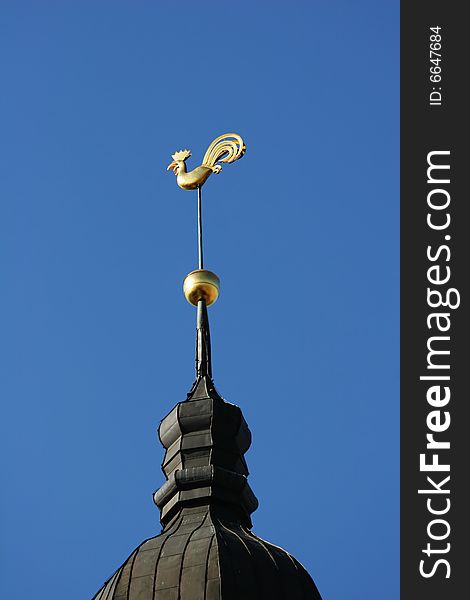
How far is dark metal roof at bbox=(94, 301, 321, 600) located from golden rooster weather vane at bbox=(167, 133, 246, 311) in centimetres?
34

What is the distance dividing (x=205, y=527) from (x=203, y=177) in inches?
273

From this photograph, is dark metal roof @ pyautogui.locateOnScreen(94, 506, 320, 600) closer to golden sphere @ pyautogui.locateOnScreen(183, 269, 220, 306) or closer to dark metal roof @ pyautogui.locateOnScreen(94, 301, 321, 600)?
dark metal roof @ pyautogui.locateOnScreen(94, 301, 321, 600)

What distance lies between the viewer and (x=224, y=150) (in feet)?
117

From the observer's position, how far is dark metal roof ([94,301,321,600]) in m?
29.8

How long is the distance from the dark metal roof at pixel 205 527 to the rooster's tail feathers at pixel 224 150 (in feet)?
8.81

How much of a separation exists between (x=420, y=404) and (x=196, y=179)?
1038cm

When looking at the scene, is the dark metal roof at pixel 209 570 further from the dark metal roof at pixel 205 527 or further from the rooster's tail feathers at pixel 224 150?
the rooster's tail feathers at pixel 224 150

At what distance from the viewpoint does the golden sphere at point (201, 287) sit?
34500 millimetres

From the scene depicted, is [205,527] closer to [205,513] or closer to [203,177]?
[205,513]

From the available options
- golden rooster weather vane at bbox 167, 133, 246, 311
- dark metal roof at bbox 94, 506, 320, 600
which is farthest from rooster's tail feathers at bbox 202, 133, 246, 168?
dark metal roof at bbox 94, 506, 320, 600

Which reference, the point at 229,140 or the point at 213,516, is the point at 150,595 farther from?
the point at 229,140

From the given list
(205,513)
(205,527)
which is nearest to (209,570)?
(205,527)

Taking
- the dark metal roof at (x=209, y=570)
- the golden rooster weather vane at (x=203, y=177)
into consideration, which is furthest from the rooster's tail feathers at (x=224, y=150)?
the dark metal roof at (x=209, y=570)

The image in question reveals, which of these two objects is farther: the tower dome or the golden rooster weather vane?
the golden rooster weather vane
